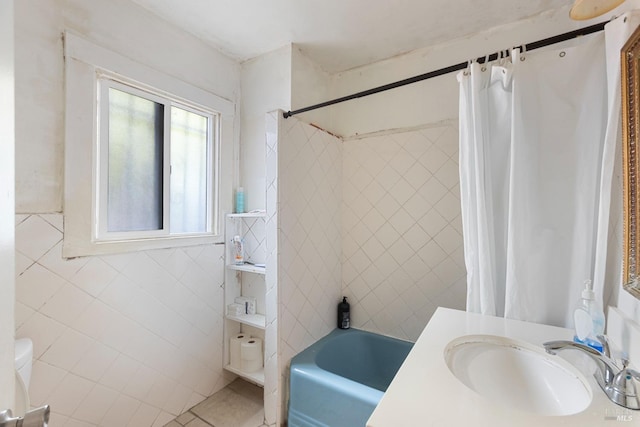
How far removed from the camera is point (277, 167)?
1662 mm

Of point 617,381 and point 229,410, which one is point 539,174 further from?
point 229,410

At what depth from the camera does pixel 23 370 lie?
109cm

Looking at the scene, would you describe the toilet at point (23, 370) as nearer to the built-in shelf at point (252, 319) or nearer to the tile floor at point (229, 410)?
the tile floor at point (229, 410)

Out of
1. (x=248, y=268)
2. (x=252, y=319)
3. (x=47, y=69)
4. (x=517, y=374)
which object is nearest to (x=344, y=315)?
(x=252, y=319)

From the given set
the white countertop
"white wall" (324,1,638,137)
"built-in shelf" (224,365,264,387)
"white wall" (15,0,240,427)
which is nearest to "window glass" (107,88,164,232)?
"white wall" (15,0,240,427)

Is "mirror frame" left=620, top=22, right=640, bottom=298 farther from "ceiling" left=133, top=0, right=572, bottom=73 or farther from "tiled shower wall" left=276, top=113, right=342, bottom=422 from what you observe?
"tiled shower wall" left=276, top=113, right=342, bottom=422

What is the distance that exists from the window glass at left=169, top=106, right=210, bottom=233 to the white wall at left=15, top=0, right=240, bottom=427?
20 cm

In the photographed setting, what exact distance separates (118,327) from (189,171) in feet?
3.33

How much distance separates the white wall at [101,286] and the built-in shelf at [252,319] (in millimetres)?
140

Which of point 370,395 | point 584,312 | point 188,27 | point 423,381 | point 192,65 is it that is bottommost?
point 370,395

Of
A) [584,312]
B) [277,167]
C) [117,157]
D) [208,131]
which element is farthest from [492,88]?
[117,157]

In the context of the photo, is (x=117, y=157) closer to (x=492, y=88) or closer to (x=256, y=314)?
(x=256, y=314)

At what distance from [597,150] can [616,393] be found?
32.5 inches

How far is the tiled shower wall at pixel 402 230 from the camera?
6.15 ft
